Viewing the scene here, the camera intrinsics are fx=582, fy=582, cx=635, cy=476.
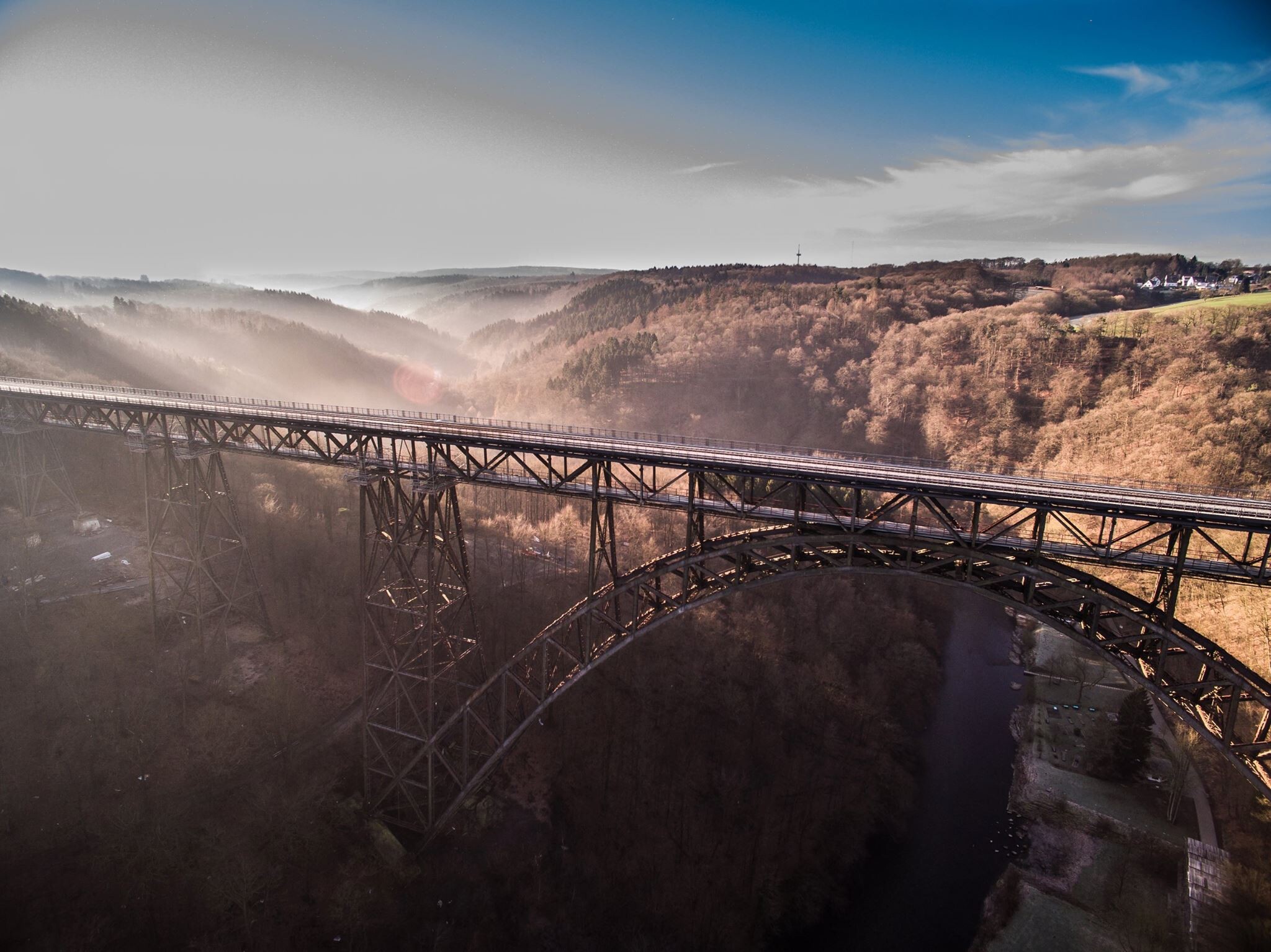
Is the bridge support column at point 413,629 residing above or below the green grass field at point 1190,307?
below

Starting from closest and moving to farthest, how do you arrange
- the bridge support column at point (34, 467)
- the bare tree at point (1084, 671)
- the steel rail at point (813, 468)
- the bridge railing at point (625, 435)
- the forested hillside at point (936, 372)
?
the steel rail at point (813, 468), the bridge railing at point (625, 435), the bridge support column at point (34, 467), the bare tree at point (1084, 671), the forested hillside at point (936, 372)

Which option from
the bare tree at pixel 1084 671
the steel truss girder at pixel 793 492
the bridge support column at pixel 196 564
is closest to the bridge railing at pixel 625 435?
the steel truss girder at pixel 793 492

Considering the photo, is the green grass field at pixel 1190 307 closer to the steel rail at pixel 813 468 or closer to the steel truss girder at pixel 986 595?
the steel rail at pixel 813 468

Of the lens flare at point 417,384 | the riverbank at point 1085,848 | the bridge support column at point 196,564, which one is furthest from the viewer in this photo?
the lens flare at point 417,384

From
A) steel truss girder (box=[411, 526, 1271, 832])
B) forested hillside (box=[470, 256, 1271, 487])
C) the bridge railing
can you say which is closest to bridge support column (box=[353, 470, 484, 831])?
steel truss girder (box=[411, 526, 1271, 832])

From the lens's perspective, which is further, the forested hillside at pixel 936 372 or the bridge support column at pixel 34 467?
the forested hillside at pixel 936 372

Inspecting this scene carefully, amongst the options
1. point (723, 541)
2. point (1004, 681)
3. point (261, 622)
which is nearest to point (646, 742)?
point (723, 541)

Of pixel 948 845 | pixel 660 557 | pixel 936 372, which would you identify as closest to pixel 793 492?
pixel 660 557

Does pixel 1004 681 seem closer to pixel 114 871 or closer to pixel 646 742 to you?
pixel 646 742
